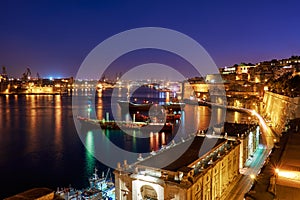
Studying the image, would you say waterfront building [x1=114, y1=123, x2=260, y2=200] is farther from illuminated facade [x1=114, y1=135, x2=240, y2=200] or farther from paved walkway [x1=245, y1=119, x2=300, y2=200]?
paved walkway [x1=245, y1=119, x2=300, y2=200]

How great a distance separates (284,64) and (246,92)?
571 inches

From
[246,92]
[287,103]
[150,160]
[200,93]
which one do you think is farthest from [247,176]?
[200,93]

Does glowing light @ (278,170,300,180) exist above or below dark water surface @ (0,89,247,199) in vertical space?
above

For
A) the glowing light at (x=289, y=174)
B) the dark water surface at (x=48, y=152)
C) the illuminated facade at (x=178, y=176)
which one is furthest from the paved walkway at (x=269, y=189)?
the dark water surface at (x=48, y=152)

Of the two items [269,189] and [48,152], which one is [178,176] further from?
[48,152]

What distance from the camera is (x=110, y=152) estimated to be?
866 inches

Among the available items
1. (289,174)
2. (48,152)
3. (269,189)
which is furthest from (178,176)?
(48,152)

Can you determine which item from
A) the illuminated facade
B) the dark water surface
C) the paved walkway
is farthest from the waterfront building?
the dark water surface

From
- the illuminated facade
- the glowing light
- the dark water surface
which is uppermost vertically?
the glowing light

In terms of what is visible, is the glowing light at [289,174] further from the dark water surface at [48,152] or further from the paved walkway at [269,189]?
the dark water surface at [48,152]

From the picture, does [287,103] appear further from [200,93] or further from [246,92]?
[200,93]

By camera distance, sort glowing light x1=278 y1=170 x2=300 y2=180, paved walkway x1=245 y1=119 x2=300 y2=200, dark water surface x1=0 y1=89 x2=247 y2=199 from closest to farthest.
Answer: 1. paved walkway x1=245 y1=119 x2=300 y2=200
2. glowing light x1=278 y1=170 x2=300 y2=180
3. dark water surface x1=0 y1=89 x2=247 y2=199

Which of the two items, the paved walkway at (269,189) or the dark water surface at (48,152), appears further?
the dark water surface at (48,152)

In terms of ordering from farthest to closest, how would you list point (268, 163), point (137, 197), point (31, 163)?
1. point (31, 163)
2. point (137, 197)
3. point (268, 163)
